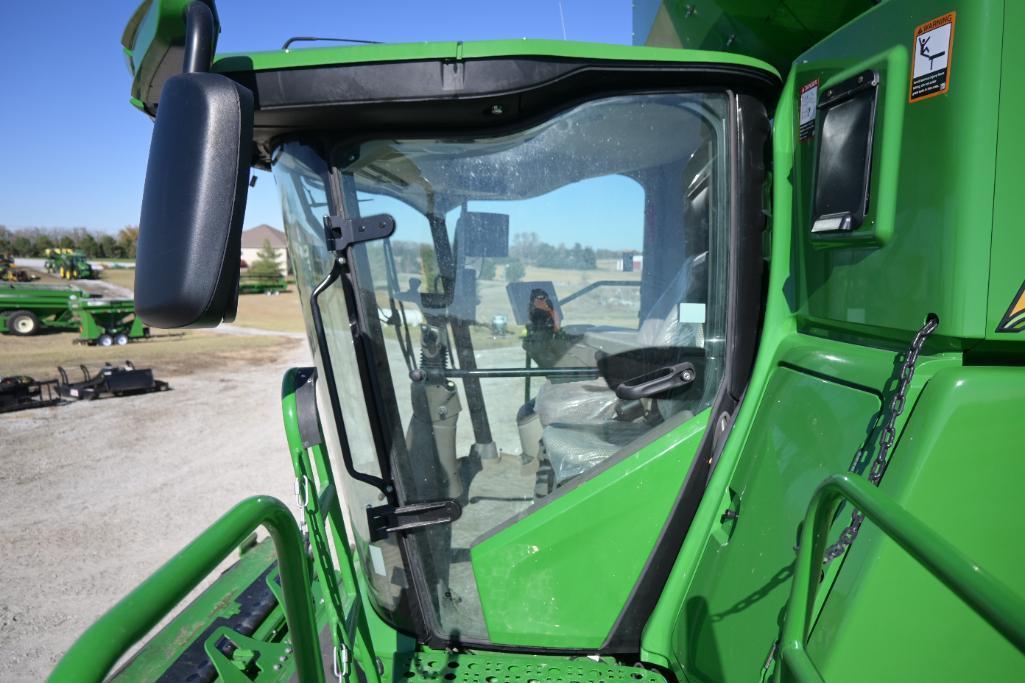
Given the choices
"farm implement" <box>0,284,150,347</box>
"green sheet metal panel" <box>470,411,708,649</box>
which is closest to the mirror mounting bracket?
"green sheet metal panel" <box>470,411,708,649</box>

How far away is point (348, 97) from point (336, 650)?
1386mm

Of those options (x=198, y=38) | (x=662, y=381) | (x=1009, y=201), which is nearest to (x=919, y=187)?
(x=1009, y=201)

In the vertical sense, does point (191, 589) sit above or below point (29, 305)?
above

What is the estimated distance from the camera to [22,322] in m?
17.9

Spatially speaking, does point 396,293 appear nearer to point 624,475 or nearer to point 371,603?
point 624,475

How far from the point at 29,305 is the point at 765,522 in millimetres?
22189

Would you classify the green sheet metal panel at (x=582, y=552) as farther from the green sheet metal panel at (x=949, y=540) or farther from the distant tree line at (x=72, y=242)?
the distant tree line at (x=72, y=242)

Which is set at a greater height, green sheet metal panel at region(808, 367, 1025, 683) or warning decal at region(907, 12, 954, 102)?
warning decal at region(907, 12, 954, 102)

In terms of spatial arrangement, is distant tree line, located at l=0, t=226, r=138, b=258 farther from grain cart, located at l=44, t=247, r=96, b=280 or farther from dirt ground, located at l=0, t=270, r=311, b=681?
dirt ground, located at l=0, t=270, r=311, b=681

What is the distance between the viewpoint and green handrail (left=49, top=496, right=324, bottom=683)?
72 centimetres

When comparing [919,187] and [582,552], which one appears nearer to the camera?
[919,187]

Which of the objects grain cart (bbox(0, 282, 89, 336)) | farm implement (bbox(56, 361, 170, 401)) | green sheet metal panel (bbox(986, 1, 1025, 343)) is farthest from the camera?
grain cart (bbox(0, 282, 89, 336))

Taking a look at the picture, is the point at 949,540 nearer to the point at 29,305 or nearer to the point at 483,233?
the point at 483,233

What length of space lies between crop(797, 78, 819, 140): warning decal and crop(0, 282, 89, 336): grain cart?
829 inches
